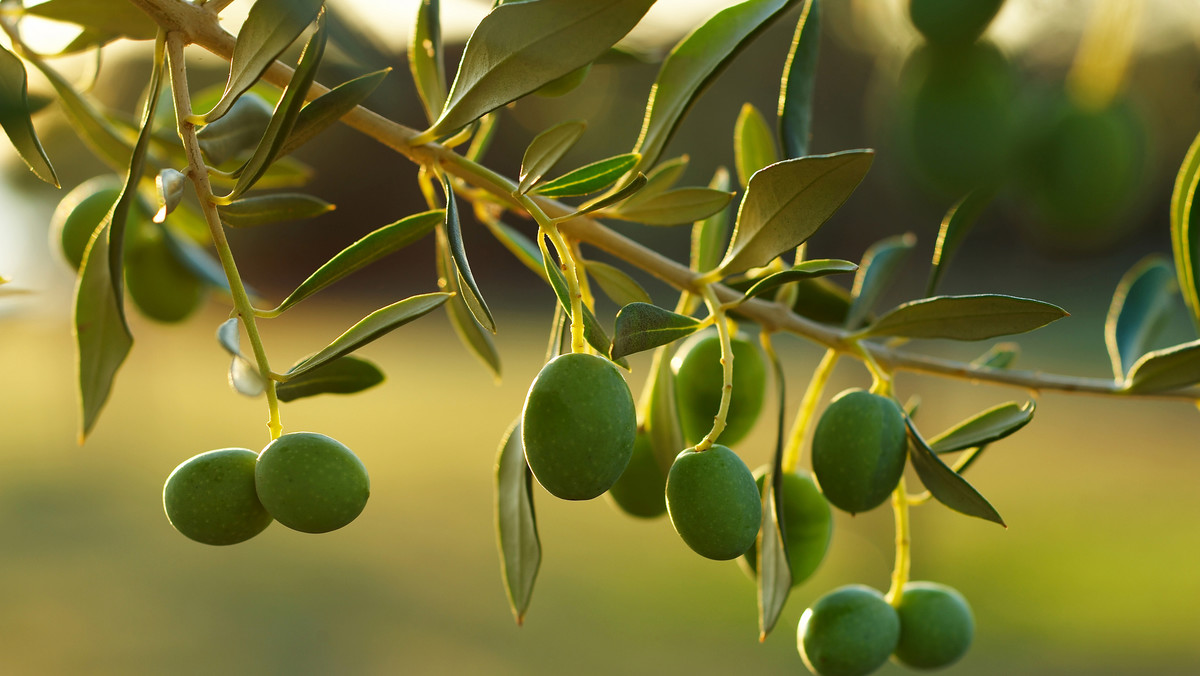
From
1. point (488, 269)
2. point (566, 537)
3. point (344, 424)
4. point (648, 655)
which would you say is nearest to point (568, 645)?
point (648, 655)

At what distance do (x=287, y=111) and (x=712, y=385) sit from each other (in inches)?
11.9

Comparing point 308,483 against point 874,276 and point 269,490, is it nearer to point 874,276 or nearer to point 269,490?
point 269,490

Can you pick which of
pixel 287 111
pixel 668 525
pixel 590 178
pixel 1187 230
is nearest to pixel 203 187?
pixel 287 111

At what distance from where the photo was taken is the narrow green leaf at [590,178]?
1.45ft

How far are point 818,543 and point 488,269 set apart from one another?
14.0 m

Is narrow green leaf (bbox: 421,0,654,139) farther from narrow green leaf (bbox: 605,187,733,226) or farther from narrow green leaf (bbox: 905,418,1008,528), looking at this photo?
narrow green leaf (bbox: 905,418,1008,528)

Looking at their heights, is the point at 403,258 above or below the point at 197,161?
above

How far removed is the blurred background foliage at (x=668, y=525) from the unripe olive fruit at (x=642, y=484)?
0.75ft

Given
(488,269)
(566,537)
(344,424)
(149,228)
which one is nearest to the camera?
(149,228)

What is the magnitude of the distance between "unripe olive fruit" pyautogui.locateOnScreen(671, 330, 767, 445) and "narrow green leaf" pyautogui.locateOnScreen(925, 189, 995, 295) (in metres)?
0.12

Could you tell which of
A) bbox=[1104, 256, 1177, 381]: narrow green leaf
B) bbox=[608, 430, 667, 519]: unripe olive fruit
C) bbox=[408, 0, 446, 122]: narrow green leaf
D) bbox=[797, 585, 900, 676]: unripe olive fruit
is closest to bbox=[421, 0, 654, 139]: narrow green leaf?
bbox=[408, 0, 446, 122]: narrow green leaf

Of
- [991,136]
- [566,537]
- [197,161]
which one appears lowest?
[566,537]

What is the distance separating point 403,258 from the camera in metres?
14.6

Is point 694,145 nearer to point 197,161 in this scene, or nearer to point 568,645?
point 568,645
